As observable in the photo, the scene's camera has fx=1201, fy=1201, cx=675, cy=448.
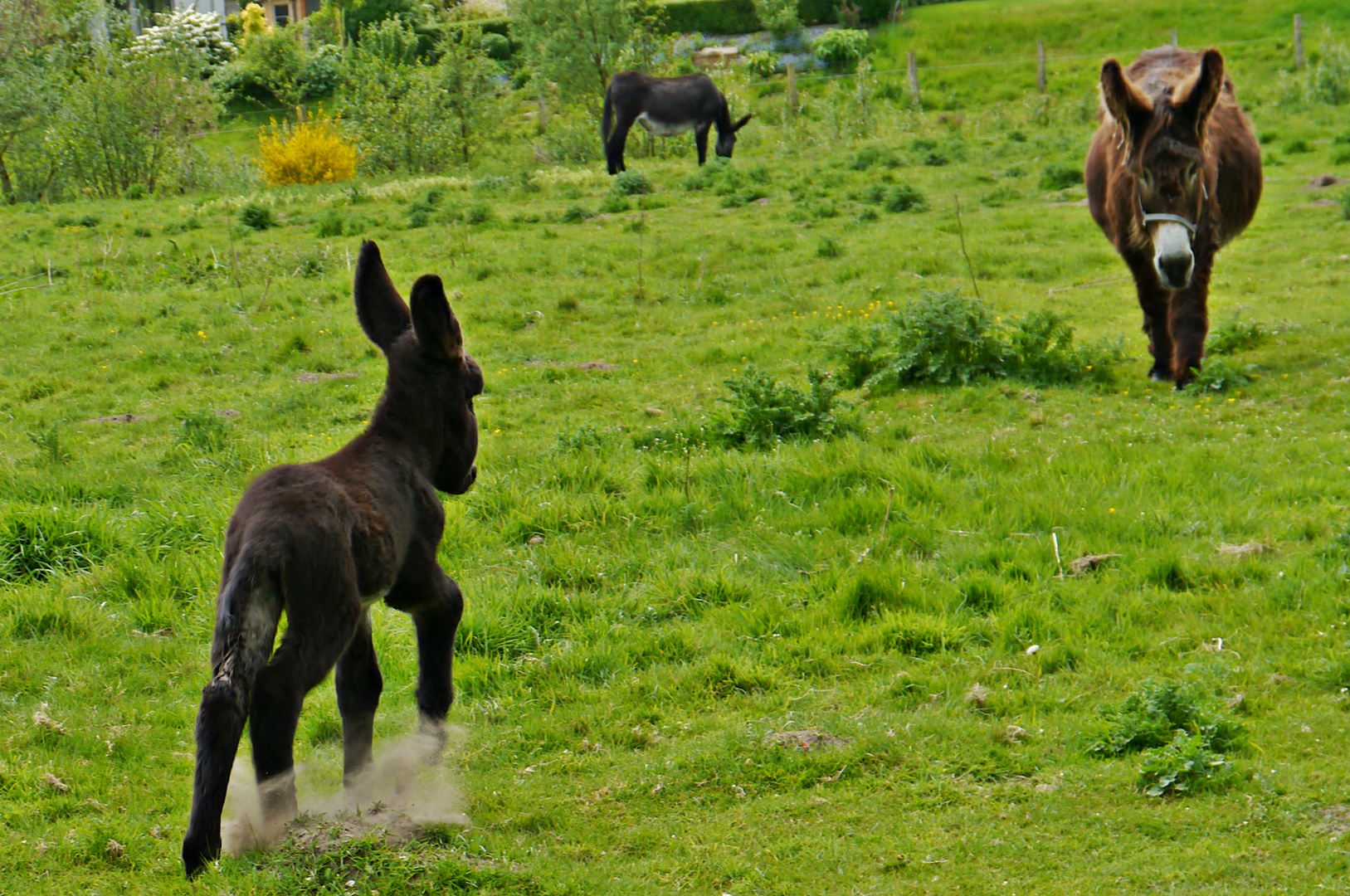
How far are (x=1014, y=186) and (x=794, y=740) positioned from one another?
49.5 ft

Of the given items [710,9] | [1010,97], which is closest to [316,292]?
[1010,97]

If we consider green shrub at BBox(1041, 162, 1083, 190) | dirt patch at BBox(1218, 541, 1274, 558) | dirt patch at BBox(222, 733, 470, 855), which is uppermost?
green shrub at BBox(1041, 162, 1083, 190)

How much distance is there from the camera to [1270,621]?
217 inches

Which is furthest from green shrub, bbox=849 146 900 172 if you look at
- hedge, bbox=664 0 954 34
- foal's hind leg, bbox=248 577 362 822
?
hedge, bbox=664 0 954 34

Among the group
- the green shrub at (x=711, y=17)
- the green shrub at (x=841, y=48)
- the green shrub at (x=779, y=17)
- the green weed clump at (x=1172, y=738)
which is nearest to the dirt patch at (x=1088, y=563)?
the green weed clump at (x=1172, y=738)

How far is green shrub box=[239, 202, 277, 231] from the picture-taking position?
713 inches

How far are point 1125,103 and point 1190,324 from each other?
6.30 ft

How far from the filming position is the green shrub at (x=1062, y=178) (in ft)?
58.9

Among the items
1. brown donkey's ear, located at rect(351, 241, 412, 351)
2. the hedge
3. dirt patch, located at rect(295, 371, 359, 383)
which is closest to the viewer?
brown donkey's ear, located at rect(351, 241, 412, 351)

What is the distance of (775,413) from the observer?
8.41 meters

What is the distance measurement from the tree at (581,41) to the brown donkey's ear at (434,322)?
2564 cm

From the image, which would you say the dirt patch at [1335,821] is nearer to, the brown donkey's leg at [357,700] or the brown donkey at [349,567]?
the brown donkey at [349,567]

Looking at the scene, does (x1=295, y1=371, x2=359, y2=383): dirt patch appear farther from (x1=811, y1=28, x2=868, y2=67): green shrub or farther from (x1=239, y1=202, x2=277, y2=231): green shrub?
(x1=811, y1=28, x2=868, y2=67): green shrub

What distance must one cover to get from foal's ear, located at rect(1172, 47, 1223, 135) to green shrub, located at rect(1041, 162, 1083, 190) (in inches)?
384
